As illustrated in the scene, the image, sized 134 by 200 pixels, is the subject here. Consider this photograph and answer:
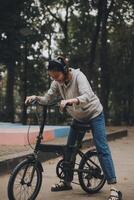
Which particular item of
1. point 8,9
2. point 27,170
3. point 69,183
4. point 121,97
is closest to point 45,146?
point 27,170

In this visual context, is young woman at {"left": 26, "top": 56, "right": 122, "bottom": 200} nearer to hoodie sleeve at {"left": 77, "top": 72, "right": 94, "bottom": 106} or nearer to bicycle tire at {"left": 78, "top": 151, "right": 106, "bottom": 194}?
hoodie sleeve at {"left": 77, "top": 72, "right": 94, "bottom": 106}

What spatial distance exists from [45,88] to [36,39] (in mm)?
6711

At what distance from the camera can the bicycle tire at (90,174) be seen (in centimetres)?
779

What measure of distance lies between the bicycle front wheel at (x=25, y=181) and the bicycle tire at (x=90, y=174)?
77 centimetres

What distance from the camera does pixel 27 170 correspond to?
22.7ft

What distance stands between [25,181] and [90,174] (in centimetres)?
118

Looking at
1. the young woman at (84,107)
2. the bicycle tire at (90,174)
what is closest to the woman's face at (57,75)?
the young woman at (84,107)

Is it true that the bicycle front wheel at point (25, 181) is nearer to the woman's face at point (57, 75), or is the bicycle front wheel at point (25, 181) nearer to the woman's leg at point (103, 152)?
the woman's leg at point (103, 152)

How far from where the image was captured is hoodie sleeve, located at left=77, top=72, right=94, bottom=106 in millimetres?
6924

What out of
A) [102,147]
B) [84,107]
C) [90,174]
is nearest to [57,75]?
[84,107]

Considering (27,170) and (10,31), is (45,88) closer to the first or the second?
(10,31)

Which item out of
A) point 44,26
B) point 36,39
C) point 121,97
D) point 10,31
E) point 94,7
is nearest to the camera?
point 10,31

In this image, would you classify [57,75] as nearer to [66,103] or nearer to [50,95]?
[50,95]

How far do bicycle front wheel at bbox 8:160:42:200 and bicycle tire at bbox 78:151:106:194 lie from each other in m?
Result: 0.77
